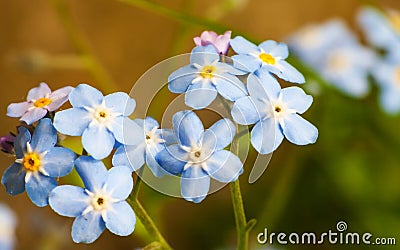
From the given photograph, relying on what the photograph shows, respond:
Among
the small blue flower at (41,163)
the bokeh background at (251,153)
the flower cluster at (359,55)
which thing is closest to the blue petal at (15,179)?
the small blue flower at (41,163)

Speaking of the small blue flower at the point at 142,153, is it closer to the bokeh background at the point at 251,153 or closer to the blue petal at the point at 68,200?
the blue petal at the point at 68,200

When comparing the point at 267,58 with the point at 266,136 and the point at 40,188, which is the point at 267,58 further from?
the point at 40,188

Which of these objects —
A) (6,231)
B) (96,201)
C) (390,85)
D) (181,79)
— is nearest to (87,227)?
(96,201)

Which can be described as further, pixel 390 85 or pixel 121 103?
pixel 390 85

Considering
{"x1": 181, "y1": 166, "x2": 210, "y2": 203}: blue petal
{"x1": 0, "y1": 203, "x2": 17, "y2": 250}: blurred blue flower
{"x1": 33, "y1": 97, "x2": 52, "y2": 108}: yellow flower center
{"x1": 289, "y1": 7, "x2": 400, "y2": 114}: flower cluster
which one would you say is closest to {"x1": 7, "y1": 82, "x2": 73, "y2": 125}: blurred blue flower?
{"x1": 33, "y1": 97, "x2": 52, "y2": 108}: yellow flower center

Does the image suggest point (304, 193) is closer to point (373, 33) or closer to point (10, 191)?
point (373, 33)

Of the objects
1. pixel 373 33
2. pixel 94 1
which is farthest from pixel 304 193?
pixel 94 1

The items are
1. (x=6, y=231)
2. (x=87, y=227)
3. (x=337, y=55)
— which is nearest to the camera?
(x=87, y=227)

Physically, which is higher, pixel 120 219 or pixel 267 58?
pixel 267 58
